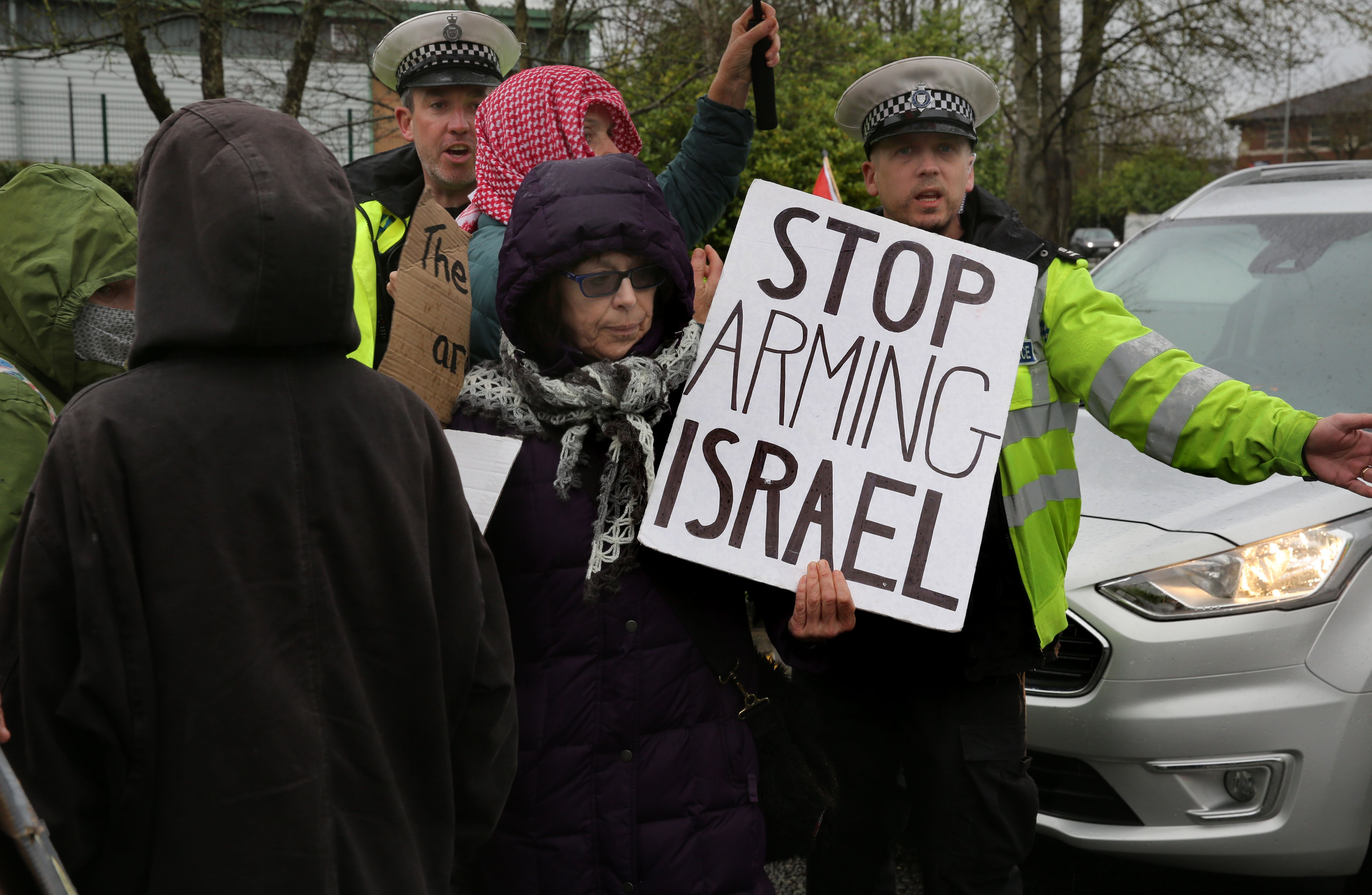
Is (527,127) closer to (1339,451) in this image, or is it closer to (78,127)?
(1339,451)

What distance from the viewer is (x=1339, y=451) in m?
2.24

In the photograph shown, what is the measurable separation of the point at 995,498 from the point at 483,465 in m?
1.16

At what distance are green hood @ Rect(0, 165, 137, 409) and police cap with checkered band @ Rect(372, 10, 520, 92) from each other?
3.76 ft

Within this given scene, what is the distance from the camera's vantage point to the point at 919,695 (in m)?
2.64

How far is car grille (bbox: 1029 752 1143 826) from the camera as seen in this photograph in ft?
10.5

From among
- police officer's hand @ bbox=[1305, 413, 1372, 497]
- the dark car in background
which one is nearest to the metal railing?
police officer's hand @ bbox=[1305, 413, 1372, 497]

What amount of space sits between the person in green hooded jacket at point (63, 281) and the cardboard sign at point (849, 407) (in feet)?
3.57

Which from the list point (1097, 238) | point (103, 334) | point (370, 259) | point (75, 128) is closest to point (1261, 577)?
point (370, 259)

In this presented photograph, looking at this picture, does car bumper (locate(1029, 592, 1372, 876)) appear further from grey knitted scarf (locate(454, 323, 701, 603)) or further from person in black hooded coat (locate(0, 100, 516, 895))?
person in black hooded coat (locate(0, 100, 516, 895))

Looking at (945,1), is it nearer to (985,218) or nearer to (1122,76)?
(1122,76)

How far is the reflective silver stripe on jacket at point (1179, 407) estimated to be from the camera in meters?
2.35

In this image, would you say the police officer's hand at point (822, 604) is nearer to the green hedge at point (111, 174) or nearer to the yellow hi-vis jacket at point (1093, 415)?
the yellow hi-vis jacket at point (1093, 415)

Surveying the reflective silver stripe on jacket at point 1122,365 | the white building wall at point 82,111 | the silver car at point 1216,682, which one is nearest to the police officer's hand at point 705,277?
the reflective silver stripe on jacket at point 1122,365

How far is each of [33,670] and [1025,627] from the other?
6.37ft
